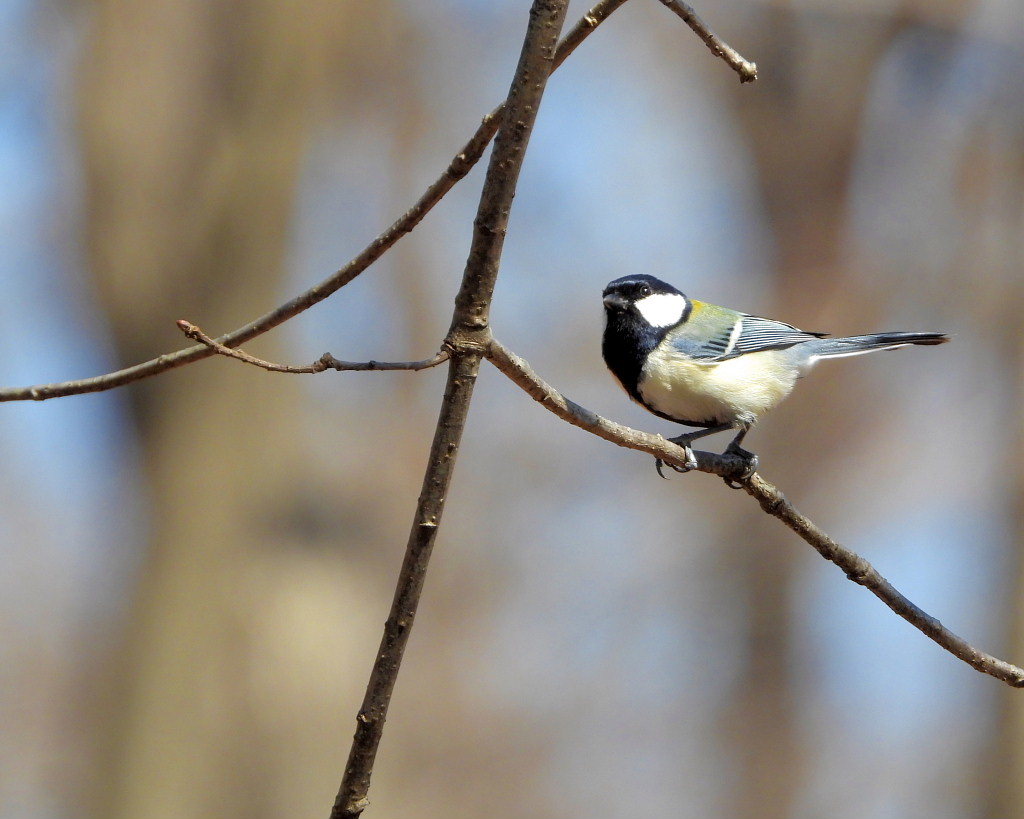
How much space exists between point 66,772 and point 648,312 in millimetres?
9513

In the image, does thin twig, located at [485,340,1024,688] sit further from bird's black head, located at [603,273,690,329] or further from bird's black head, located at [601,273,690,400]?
bird's black head, located at [603,273,690,329]

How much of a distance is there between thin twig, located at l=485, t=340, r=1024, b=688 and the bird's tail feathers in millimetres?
1097

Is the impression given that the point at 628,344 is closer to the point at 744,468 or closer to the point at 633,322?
the point at 633,322

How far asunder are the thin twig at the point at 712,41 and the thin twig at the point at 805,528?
0.67 m

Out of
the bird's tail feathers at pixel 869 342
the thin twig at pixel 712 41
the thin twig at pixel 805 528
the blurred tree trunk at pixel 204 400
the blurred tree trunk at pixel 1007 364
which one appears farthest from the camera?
the blurred tree trunk at pixel 1007 364

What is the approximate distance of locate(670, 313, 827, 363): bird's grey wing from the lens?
11.3 feet

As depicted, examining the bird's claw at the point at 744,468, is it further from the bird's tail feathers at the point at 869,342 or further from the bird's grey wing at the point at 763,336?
the bird's tail feathers at the point at 869,342

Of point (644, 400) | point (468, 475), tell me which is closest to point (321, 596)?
point (468, 475)

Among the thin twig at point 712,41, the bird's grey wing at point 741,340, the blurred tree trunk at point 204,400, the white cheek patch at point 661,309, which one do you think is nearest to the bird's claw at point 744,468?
the bird's grey wing at point 741,340

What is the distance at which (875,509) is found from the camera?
9.95 m

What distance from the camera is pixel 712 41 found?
172 cm

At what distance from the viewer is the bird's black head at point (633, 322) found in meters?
3.43

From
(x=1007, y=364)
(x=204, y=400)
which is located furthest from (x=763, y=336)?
(x=1007, y=364)

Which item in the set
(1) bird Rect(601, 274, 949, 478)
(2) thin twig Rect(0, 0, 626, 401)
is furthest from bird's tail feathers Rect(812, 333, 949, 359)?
(2) thin twig Rect(0, 0, 626, 401)
